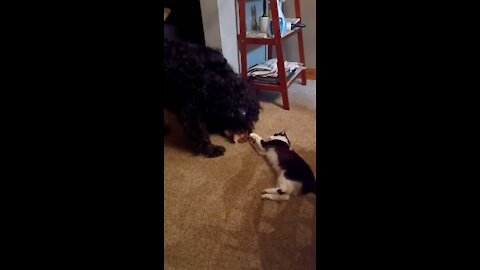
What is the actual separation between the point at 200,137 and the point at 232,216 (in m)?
0.48

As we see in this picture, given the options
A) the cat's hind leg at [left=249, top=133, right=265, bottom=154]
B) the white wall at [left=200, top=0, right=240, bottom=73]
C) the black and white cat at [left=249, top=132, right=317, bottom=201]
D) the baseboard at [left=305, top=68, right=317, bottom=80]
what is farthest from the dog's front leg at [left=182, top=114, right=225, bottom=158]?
the baseboard at [left=305, top=68, right=317, bottom=80]

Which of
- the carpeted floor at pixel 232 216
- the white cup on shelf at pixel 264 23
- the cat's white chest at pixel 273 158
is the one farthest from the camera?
the white cup on shelf at pixel 264 23

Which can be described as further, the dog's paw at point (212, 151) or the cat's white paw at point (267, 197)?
the dog's paw at point (212, 151)

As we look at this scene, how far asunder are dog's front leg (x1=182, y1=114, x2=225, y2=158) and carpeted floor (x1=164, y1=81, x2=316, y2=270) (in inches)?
1.6

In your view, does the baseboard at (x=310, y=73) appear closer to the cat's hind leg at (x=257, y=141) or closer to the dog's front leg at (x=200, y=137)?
the cat's hind leg at (x=257, y=141)

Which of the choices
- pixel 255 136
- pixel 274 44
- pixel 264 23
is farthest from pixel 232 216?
pixel 264 23

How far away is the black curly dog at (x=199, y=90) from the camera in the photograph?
4.81 ft

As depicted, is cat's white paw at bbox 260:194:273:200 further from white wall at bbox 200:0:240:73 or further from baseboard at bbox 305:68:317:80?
baseboard at bbox 305:68:317:80

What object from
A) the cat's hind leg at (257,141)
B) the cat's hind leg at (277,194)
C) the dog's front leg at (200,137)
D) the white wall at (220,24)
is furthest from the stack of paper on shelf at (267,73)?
the cat's hind leg at (277,194)

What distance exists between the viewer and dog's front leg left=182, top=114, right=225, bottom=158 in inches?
59.4
